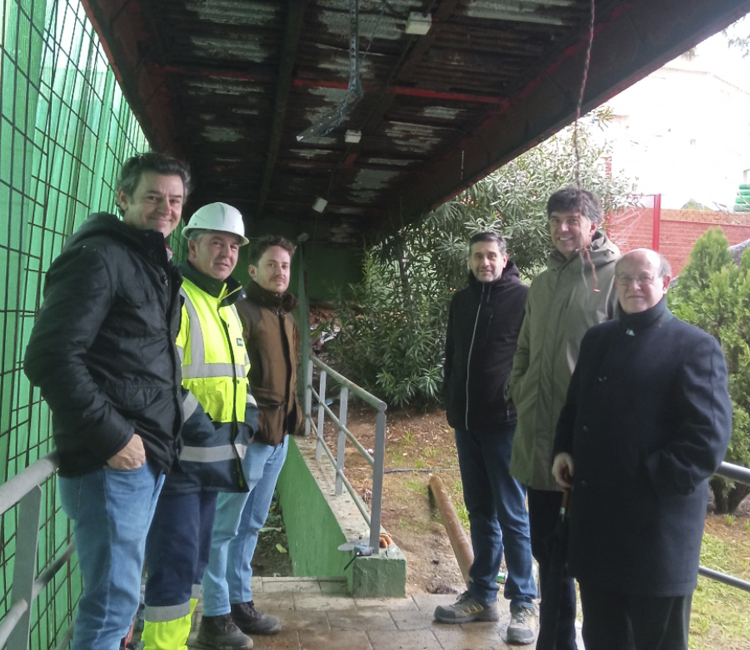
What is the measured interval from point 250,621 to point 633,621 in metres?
1.61

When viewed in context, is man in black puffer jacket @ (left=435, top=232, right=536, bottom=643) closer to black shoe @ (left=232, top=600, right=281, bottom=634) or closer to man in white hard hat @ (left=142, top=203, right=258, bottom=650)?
black shoe @ (left=232, top=600, right=281, bottom=634)

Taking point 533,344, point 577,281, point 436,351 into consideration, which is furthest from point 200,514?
point 436,351

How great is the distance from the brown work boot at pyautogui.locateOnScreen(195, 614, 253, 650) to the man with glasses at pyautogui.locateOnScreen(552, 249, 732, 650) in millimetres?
1372

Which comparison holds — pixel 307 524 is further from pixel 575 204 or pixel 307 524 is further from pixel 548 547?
pixel 575 204

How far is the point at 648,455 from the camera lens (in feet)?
6.15

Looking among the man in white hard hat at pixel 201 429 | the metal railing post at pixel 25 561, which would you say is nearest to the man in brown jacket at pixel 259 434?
the man in white hard hat at pixel 201 429

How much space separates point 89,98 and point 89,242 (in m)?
1.73

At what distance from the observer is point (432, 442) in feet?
23.8

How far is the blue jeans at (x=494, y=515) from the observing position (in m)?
2.81

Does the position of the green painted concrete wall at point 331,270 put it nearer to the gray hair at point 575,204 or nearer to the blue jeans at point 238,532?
the blue jeans at point 238,532

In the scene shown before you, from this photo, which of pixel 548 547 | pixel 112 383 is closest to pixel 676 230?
pixel 548 547

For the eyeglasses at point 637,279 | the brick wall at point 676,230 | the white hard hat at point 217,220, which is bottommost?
the eyeglasses at point 637,279

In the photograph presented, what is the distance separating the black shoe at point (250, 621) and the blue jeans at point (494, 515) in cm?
90

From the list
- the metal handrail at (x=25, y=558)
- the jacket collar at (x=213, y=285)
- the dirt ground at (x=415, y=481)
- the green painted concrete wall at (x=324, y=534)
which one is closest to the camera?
the metal handrail at (x=25, y=558)
